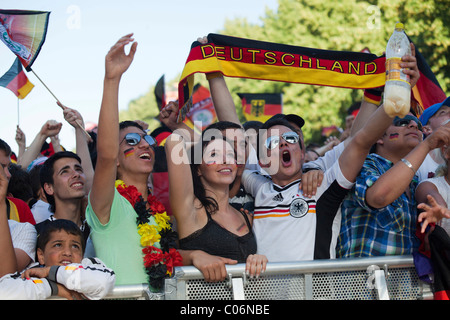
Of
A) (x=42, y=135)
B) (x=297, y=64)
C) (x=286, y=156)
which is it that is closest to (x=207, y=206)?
(x=286, y=156)

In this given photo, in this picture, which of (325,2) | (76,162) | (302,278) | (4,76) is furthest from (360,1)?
(302,278)

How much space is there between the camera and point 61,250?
11.4 feet

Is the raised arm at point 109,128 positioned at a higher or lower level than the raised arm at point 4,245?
higher

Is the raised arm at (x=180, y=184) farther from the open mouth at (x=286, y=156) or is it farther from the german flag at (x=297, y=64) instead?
the german flag at (x=297, y=64)

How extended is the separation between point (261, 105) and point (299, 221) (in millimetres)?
6420

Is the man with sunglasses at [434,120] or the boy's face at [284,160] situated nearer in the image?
the boy's face at [284,160]

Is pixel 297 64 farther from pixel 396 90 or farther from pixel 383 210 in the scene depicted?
pixel 383 210

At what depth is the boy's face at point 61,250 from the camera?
344cm

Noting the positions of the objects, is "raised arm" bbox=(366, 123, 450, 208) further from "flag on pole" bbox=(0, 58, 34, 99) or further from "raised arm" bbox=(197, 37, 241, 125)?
"flag on pole" bbox=(0, 58, 34, 99)

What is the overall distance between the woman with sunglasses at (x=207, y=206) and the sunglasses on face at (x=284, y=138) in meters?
0.27

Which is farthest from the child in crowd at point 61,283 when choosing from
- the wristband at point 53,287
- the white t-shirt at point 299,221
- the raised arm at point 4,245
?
the white t-shirt at point 299,221

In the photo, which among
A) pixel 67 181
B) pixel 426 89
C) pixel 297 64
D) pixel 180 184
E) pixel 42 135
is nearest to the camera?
pixel 180 184

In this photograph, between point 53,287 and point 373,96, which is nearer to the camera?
point 53,287

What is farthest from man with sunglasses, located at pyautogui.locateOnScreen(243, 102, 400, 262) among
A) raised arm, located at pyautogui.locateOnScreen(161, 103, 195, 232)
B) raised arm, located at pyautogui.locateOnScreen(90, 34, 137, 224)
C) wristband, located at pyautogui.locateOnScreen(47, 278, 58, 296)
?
wristband, located at pyautogui.locateOnScreen(47, 278, 58, 296)
